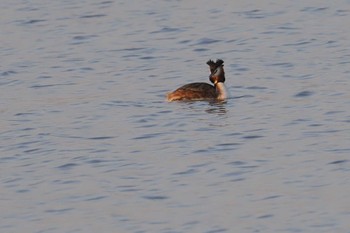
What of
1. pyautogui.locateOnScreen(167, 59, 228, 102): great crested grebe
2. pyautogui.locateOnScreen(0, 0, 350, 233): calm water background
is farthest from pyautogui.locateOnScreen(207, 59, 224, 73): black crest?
pyautogui.locateOnScreen(0, 0, 350, 233): calm water background

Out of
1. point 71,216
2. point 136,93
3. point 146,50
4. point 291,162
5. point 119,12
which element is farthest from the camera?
point 119,12

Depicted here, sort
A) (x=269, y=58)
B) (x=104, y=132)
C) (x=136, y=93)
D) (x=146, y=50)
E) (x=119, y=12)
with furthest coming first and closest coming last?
(x=119, y=12) → (x=146, y=50) → (x=269, y=58) → (x=136, y=93) → (x=104, y=132)

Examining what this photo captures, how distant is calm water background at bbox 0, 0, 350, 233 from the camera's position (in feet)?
54.2

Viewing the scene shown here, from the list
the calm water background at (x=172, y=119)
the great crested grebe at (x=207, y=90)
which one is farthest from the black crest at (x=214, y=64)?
the calm water background at (x=172, y=119)

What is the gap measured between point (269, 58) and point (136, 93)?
3.78m

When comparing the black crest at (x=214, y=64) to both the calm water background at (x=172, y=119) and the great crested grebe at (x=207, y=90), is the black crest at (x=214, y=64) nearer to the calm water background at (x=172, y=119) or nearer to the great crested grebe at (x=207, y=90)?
the great crested grebe at (x=207, y=90)

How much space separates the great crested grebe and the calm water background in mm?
188

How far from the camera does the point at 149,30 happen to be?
31.9 meters

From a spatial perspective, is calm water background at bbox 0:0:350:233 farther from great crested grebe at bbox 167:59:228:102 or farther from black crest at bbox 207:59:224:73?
black crest at bbox 207:59:224:73

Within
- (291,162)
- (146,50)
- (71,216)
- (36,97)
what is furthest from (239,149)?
(146,50)

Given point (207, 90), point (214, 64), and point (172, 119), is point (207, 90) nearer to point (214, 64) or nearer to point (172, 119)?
point (214, 64)

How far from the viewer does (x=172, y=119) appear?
22.5 metres

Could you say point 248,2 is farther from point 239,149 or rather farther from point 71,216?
point 71,216

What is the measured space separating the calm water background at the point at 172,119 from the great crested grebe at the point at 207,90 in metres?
0.19
